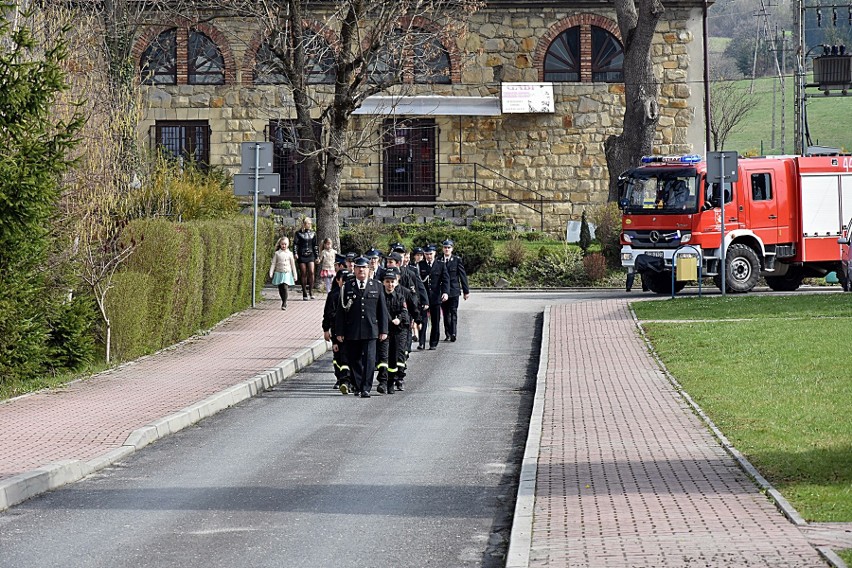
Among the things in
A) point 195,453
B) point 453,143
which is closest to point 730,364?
point 195,453

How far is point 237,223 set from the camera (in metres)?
27.5

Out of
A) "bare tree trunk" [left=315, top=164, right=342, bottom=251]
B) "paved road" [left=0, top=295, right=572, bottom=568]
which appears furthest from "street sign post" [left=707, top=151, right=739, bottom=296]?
"paved road" [left=0, top=295, right=572, bottom=568]

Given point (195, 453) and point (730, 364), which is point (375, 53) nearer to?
point (730, 364)

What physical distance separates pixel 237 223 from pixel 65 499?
17550mm

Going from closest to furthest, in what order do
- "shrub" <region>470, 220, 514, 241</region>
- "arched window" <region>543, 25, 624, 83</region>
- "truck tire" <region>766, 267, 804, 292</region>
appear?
"truck tire" <region>766, 267, 804, 292</region>, "shrub" <region>470, 220, 514, 241</region>, "arched window" <region>543, 25, 624, 83</region>

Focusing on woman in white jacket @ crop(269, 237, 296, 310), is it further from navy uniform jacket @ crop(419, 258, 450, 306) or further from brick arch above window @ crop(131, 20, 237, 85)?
brick arch above window @ crop(131, 20, 237, 85)

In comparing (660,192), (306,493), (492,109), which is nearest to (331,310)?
(306,493)

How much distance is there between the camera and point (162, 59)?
43281 millimetres

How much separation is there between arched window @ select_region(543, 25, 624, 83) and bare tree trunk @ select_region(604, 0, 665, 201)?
22.2 feet

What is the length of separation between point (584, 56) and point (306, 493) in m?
34.9

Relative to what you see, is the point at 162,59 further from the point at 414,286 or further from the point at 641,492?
the point at 641,492

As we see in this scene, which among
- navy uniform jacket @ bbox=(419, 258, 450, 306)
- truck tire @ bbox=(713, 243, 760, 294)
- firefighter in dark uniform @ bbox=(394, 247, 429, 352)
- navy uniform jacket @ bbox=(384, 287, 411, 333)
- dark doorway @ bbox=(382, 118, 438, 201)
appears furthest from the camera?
dark doorway @ bbox=(382, 118, 438, 201)

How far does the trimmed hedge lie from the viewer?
19938 mm

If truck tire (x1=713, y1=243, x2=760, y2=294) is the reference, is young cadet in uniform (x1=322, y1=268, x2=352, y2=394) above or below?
below
